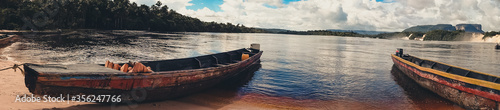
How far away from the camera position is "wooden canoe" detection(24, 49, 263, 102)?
5.55 meters

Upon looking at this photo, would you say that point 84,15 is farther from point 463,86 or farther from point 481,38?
point 481,38

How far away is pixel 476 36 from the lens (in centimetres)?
16375

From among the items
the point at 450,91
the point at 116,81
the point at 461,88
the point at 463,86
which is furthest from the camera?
the point at 450,91

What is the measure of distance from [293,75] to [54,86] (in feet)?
40.7

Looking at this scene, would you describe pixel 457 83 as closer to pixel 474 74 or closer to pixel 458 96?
pixel 458 96

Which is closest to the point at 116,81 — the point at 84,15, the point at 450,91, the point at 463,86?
the point at 463,86

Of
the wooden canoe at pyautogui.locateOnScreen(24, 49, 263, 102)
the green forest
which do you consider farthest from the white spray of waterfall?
the wooden canoe at pyautogui.locateOnScreen(24, 49, 263, 102)

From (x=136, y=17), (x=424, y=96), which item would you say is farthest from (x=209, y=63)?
(x=136, y=17)

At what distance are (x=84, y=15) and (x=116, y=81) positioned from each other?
84272 millimetres

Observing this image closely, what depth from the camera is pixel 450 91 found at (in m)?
10.1

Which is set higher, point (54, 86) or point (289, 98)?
point (54, 86)

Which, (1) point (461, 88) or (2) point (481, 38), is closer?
(1) point (461, 88)

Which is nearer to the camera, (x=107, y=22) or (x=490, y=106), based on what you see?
(x=490, y=106)

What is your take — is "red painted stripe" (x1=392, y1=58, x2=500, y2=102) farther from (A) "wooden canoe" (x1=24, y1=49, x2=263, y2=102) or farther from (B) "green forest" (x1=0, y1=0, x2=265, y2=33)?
(B) "green forest" (x1=0, y1=0, x2=265, y2=33)
